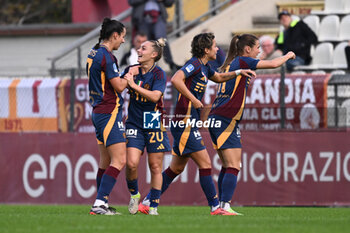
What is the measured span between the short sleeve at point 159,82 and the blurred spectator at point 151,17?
26.3 ft

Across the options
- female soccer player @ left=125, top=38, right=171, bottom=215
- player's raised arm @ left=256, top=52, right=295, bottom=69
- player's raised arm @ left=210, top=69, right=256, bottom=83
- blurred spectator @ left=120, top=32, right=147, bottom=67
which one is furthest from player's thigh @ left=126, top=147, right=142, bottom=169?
blurred spectator @ left=120, top=32, right=147, bottom=67

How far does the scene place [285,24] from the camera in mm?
17672

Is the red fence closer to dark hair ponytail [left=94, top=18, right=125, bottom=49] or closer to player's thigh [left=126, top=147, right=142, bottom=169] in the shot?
player's thigh [left=126, top=147, right=142, bottom=169]

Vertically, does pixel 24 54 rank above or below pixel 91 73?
above

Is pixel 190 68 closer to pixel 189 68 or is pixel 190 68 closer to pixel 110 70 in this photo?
pixel 189 68

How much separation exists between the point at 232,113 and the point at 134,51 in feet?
24.5

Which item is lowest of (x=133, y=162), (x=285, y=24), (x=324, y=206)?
(x=324, y=206)

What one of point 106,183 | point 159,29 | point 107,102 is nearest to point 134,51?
point 159,29

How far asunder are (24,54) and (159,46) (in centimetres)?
1592

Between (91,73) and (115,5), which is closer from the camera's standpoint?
(91,73)

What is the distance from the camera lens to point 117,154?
10.4 m

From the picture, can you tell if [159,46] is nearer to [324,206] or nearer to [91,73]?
[91,73]

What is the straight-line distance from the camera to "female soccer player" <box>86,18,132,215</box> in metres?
10.2

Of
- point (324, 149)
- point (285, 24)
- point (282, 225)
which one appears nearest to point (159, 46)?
point (282, 225)
